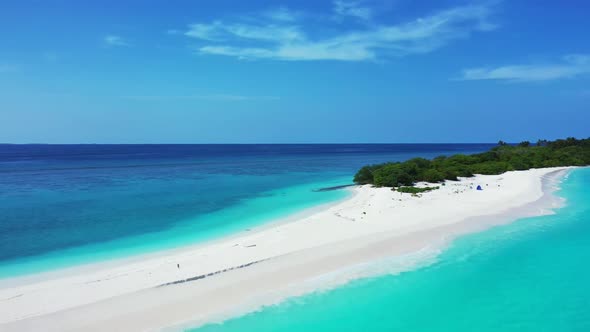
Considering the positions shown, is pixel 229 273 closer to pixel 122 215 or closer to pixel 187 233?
pixel 187 233

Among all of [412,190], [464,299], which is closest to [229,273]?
[464,299]

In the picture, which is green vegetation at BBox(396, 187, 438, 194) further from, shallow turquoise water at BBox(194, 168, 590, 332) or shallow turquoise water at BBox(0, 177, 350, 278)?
shallow turquoise water at BBox(194, 168, 590, 332)

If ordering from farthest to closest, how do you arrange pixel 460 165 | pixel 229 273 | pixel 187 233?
pixel 460 165 → pixel 187 233 → pixel 229 273

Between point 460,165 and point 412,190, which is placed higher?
point 460,165

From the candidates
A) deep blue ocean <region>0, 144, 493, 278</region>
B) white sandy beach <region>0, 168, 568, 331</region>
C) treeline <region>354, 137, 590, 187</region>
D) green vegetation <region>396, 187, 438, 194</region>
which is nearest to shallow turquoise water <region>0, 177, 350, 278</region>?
deep blue ocean <region>0, 144, 493, 278</region>

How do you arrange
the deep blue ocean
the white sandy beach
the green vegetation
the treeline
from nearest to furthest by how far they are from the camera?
the white sandy beach
the deep blue ocean
the green vegetation
the treeline

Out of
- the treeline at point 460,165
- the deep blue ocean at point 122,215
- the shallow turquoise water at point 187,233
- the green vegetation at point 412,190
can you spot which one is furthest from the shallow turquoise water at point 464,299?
the treeline at point 460,165

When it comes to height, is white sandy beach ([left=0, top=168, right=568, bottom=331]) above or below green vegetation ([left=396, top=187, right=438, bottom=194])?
below
